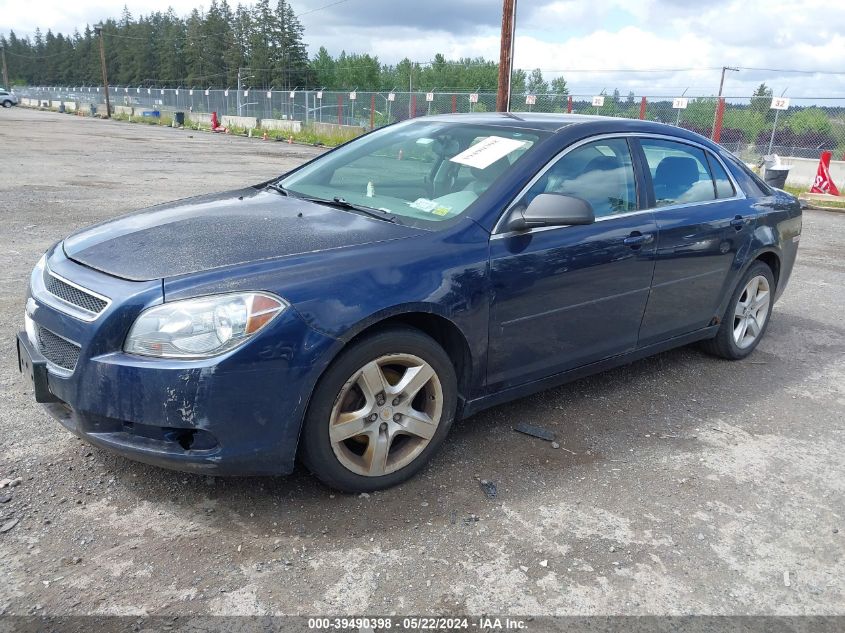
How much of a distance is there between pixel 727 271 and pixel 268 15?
98.8 metres

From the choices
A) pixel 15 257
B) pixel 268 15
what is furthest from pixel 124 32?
pixel 15 257

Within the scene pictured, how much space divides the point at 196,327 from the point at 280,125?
122 feet

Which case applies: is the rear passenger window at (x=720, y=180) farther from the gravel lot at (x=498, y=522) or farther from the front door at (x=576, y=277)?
the gravel lot at (x=498, y=522)

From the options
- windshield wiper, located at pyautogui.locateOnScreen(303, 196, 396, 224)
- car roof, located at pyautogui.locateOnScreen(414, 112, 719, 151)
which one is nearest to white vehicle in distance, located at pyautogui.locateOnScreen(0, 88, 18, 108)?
car roof, located at pyautogui.locateOnScreen(414, 112, 719, 151)

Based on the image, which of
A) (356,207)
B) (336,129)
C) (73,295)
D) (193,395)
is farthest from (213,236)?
(336,129)

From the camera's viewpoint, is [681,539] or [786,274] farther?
[786,274]

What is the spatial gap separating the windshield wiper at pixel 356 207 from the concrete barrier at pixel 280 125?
33.6 meters

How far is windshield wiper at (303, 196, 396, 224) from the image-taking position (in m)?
3.35

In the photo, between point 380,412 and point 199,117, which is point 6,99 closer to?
point 199,117

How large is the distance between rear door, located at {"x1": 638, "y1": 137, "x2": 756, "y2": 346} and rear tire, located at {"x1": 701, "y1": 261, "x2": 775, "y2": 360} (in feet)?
0.86

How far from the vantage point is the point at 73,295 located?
9.14ft

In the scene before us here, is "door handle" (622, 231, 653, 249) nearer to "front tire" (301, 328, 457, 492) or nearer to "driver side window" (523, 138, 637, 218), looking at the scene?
"driver side window" (523, 138, 637, 218)

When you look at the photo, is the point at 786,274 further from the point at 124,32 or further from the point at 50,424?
the point at 124,32

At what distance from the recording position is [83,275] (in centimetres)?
283
